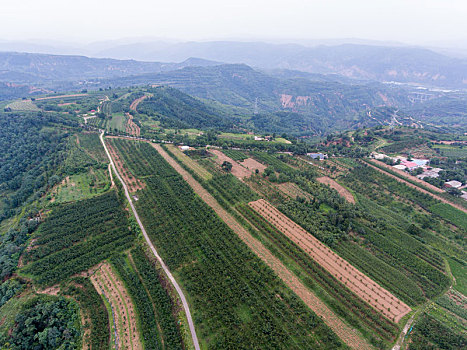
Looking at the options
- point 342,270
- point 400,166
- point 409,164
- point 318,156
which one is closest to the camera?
point 342,270

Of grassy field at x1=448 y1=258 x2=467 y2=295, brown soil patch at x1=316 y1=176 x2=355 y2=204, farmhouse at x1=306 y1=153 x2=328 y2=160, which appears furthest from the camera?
farmhouse at x1=306 y1=153 x2=328 y2=160

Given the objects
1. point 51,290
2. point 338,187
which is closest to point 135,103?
point 51,290

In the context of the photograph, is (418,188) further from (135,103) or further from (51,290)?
(135,103)

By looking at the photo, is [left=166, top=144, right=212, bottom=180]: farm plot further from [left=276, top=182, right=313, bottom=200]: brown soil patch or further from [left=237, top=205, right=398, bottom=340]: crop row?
[left=237, top=205, right=398, bottom=340]: crop row

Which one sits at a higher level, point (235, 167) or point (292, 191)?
point (235, 167)

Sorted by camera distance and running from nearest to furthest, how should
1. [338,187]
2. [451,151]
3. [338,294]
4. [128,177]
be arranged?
1. [338,294]
2. [128,177]
3. [338,187]
4. [451,151]

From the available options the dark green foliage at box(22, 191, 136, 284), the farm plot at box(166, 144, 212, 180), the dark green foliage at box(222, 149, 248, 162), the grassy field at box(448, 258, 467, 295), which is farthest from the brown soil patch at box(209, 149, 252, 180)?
the grassy field at box(448, 258, 467, 295)

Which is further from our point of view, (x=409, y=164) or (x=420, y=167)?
(x=409, y=164)

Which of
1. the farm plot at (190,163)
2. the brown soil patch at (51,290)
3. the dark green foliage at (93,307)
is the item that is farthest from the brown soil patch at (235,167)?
the brown soil patch at (51,290)
